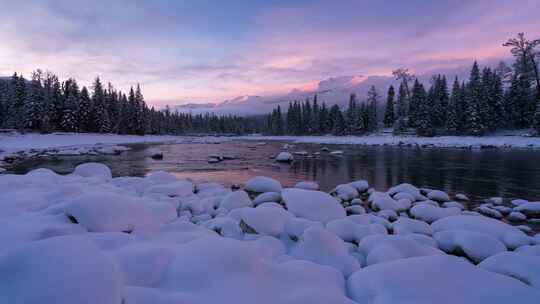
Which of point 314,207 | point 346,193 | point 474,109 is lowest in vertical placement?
point 346,193

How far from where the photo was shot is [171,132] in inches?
3484

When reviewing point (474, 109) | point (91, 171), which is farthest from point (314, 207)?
point (474, 109)

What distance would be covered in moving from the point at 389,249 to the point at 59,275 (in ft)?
13.6

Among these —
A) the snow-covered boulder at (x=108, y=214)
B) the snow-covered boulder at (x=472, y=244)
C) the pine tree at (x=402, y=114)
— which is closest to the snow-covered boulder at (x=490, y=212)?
the snow-covered boulder at (x=472, y=244)

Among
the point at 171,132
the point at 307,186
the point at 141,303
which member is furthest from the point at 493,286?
the point at 171,132

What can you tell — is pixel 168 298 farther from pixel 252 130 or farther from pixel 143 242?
pixel 252 130

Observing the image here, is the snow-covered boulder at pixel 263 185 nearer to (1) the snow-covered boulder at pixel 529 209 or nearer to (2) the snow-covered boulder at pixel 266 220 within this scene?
(2) the snow-covered boulder at pixel 266 220

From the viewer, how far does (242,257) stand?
3.45 m

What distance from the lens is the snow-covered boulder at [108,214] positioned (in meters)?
4.57

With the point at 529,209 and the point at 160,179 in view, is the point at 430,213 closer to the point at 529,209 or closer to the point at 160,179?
the point at 529,209

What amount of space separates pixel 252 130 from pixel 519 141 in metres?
98.8

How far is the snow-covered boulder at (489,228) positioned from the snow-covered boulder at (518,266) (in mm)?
1592

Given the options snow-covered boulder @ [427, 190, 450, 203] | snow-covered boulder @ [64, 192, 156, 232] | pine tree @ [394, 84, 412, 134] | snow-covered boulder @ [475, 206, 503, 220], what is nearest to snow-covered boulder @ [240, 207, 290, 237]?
snow-covered boulder @ [64, 192, 156, 232]

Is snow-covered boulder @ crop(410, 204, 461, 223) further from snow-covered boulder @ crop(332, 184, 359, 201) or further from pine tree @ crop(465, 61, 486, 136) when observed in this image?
pine tree @ crop(465, 61, 486, 136)
